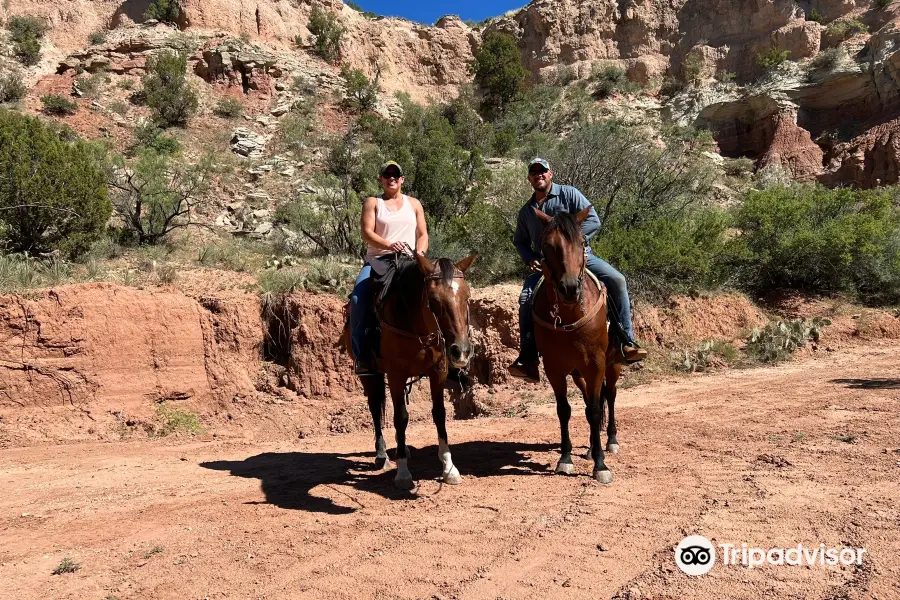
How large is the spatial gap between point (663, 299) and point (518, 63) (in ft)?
127

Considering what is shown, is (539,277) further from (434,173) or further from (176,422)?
(434,173)

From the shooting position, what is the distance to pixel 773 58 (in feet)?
127

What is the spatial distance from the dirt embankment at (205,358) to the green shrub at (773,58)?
3150cm

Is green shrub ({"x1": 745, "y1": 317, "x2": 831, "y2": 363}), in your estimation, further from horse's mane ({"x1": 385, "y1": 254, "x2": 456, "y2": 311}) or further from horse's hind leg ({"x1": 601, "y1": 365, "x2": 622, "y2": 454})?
horse's mane ({"x1": 385, "y1": 254, "x2": 456, "y2": 311})

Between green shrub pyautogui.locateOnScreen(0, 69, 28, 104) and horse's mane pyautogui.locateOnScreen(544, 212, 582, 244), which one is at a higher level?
green shrub pyautogui.locateOnScreen(0, 69, 28, 104)

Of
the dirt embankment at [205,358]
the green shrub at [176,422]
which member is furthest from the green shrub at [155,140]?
the green shrub at [176,422]

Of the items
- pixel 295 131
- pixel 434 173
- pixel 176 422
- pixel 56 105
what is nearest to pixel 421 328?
pixel 176 422

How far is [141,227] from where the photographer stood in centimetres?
1639

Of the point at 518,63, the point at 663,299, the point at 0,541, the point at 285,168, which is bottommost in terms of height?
the point at 0,541

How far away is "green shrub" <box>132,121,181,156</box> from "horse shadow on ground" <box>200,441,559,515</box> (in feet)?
82.2

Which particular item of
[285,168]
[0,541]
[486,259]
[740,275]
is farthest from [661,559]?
[285,168]

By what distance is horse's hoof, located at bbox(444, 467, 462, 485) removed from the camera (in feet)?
18.1

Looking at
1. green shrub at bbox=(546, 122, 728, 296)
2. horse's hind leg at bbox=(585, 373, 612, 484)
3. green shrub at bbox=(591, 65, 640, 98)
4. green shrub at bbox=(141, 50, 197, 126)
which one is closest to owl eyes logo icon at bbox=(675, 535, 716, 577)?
horse's hind leg at bbox=(585, 373, 612, 484)

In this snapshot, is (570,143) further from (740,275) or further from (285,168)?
(285,168)
